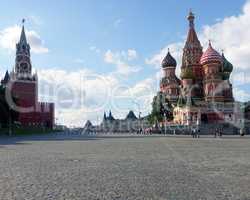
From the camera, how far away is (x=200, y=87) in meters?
88.0

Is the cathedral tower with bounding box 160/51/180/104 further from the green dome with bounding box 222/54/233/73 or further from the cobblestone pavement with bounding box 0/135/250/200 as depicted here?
the cobblestone pavement with bounding box 0/135/250/200

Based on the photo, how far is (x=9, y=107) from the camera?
63250 mm

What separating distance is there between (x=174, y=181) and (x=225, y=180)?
133 cm

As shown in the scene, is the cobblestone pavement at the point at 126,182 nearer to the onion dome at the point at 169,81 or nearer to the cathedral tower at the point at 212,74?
the cathedral tower at the point at 212,74

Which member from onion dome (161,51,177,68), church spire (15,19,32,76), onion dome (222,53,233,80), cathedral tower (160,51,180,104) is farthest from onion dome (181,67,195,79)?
church spire (15,19,32,76)

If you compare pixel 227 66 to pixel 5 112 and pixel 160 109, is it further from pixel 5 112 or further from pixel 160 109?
pixel 5 112

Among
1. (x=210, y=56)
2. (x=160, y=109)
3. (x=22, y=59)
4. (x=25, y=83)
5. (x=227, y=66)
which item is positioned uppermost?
(x=22, y=59)

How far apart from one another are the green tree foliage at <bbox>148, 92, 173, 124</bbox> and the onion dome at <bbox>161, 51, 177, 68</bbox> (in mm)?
9328

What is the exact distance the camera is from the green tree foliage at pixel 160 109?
92.1 meters

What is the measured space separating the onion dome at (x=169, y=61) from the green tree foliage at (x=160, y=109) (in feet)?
30.6

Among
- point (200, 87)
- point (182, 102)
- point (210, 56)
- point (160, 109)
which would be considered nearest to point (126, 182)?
point (182, 102)

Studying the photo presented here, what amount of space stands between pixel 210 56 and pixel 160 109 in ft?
58.5

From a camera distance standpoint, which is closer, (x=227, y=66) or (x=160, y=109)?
(x=227, y=66)

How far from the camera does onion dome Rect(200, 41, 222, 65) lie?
85.0 m
